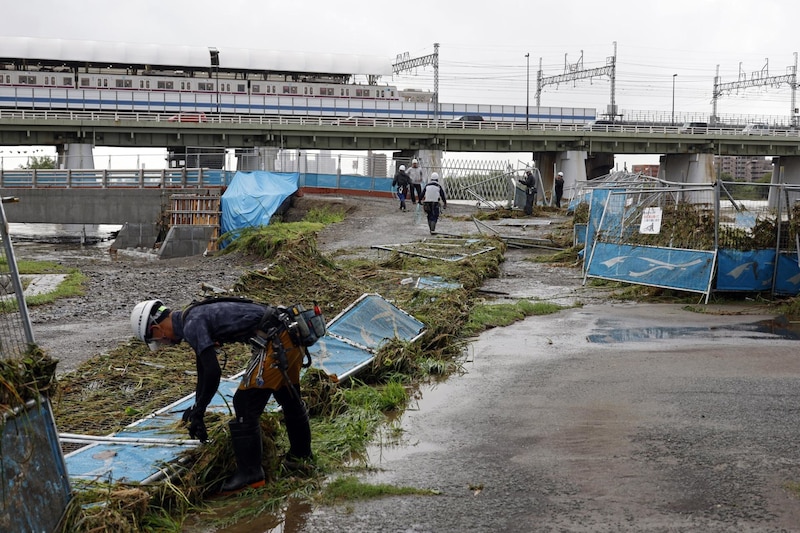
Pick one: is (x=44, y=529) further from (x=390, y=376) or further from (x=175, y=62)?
(x=175, y=62)

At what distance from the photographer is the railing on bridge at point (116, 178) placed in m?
38.8

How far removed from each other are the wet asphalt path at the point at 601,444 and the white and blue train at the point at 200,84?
6010 cm

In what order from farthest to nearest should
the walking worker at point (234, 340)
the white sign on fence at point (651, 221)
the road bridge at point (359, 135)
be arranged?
1. the road bridge at point (359, 135)
2. the white sign on fence at point (651, 221)
3. the walking worker at point (234, 340)

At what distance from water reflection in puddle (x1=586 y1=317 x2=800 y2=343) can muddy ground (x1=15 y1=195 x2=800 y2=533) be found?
4 cm

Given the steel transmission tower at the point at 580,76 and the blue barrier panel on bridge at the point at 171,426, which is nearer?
the blue barrier panel on bridge at the point at 171,426

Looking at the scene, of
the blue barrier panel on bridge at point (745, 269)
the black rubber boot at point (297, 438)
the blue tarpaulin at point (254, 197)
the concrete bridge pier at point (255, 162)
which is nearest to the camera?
the black rubber boot at point (297, 438)

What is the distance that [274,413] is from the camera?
24.3 ft

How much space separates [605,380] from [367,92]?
72.1 meters

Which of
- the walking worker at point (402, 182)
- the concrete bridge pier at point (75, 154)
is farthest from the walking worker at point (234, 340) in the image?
the concrete bridge pier at point (75, 154)

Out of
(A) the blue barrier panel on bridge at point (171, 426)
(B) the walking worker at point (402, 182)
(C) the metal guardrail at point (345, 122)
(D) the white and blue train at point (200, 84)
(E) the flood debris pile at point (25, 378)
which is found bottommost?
(A) the blue barrier panel on bridge at point (171, 426)

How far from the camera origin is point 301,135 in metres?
59.5

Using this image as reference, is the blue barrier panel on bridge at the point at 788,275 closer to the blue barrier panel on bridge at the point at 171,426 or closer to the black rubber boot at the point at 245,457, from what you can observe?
the blue barrier panel on bridge at the point at 171,426

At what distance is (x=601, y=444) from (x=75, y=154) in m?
54.9

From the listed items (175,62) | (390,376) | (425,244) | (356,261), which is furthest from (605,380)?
(175,62)
